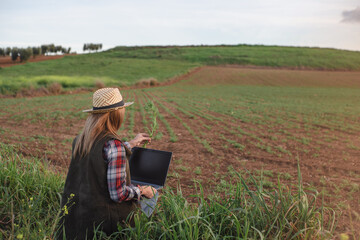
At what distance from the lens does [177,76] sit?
122ft

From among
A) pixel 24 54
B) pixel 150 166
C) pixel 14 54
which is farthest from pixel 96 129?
pixel 14 54

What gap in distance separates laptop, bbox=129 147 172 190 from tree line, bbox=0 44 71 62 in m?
56.8

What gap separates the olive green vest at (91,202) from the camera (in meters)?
2.32

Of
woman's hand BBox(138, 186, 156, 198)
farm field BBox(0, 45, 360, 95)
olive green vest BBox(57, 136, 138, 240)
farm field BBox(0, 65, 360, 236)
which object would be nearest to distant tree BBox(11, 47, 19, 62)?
farm field BBox(0, 45, 360, 95)

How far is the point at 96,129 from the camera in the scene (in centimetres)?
236

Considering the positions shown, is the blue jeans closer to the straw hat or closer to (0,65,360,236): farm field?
the straw hat

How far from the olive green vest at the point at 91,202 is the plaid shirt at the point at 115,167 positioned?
0.15 feet

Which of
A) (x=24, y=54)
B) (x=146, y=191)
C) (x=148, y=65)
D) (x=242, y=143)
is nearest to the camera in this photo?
(x=146, y=191)

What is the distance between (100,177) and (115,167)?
165mm

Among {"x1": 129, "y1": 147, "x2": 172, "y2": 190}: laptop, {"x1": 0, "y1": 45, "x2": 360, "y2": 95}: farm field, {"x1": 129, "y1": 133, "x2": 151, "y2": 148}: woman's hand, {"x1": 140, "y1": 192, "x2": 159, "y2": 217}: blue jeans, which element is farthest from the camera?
{"x1": 0, "y1": 45, "x2": 360, "y2": 95}: farm field

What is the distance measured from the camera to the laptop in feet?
10.0

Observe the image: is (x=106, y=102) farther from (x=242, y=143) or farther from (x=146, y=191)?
(x=242, y=143)

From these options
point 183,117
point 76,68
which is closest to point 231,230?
point 183,117

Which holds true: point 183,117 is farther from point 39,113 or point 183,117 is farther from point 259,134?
point 39,113
